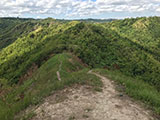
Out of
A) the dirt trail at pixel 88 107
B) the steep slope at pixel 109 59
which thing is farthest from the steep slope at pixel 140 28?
the dirt trail at pixel 88 107

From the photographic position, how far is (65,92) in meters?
Result: 10.2

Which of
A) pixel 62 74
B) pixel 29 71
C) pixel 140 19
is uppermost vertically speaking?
pixel 140 19

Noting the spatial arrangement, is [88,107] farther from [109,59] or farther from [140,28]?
[140,28]

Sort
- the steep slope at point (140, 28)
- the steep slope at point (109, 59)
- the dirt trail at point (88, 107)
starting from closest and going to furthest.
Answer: the dirt trail at point (88, 107) → the steep slope at point (109, 59) → the steep slope at point (140, 28)

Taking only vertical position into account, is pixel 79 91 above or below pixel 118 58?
above

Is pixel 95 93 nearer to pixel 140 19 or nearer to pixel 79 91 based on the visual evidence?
pixel 79 91

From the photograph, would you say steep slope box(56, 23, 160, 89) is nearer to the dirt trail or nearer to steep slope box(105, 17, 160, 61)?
the dirt trail

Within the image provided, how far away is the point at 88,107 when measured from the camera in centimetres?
802

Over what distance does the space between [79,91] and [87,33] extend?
51.4 m

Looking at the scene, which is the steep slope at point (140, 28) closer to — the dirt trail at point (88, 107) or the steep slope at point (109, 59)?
the steep slope at point (109, 59)

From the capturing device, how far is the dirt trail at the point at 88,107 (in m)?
7.08

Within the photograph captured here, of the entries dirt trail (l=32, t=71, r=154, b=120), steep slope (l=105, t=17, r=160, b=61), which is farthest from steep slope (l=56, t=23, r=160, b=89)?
steep slope (l=105, t=17, r=160, b=61)

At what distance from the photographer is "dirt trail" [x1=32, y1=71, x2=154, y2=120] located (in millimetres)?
7082

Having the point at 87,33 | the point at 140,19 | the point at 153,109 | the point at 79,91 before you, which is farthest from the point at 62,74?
the point at 140,19
